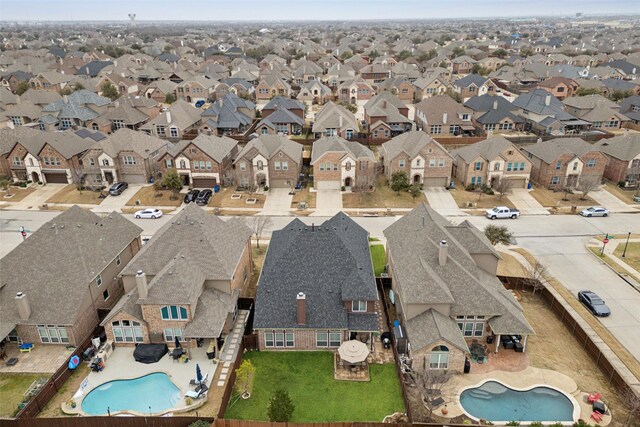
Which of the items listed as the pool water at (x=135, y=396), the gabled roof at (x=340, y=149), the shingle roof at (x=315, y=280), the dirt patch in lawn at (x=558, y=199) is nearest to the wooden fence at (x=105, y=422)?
the pool water at (x=135, y=396)

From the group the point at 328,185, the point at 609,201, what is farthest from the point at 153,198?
the point at 609,201

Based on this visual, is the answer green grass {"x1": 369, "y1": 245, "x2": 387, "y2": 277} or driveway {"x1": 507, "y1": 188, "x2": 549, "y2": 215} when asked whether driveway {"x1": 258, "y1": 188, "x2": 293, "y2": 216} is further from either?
driveway {"x1": 507, "y1": 188, "x2": 549, "y2": 215}

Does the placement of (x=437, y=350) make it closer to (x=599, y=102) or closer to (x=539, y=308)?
(x=539, y=308)

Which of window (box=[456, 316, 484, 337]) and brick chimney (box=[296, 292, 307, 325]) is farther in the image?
window (box=[456, 316, 484, 337])

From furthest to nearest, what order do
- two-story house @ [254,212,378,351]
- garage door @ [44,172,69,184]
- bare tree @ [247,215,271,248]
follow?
1. garage door @ [44,172,69,184]
2. bare tree @ [247,215,271,248]
3. two-story house @ [254,212,378,351]

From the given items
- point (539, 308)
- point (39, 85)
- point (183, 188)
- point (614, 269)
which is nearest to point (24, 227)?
point (183, 188)

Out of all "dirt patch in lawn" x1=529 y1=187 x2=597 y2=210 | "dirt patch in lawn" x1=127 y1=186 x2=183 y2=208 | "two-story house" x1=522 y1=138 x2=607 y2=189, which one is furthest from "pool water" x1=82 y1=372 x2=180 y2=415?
"two-story house" x1=522 y1=138 x2=607 y2=189

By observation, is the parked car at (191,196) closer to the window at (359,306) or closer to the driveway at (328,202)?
the driveway at (328,202)
